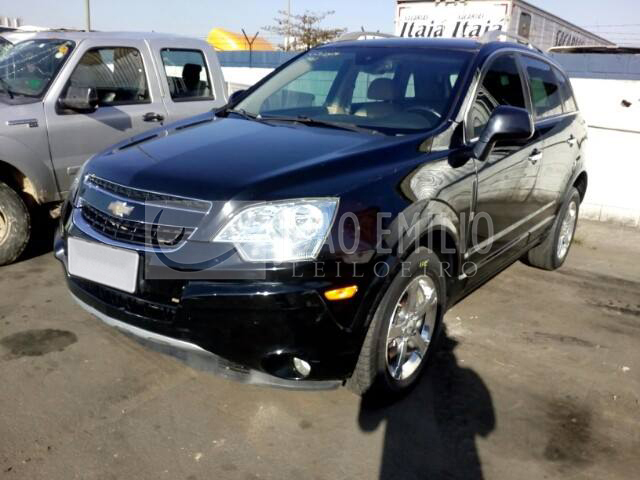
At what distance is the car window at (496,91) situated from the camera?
342 centimetres

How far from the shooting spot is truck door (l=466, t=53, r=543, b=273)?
3.41 meters

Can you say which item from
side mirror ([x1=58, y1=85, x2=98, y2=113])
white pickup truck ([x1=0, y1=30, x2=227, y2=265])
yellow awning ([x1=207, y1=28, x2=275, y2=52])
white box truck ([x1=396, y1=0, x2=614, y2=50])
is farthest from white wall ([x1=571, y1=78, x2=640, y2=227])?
yellow awning ([x1=207, y1=28, x2=275, y2=52])

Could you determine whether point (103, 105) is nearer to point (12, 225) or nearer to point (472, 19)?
point (12, 225)

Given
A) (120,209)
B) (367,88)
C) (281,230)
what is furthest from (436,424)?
(367,88)

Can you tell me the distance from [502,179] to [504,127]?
54 centimetres

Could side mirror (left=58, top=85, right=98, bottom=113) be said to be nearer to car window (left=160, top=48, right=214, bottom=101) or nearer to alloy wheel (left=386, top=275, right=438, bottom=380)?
car window (left=160, top=48, right=214, bottom=101)

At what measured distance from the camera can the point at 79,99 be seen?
4.77 meters

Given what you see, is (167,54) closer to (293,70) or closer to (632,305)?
(293,70)

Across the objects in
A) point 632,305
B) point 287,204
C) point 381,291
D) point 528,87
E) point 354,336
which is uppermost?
point 528,87

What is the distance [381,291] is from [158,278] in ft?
3.10

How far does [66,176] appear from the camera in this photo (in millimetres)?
4902

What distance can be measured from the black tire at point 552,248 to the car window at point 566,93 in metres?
0.69

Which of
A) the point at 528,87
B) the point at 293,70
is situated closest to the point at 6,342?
the point at 293,70

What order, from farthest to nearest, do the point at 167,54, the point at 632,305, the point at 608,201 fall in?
the point at 608,201, the point at 167,54, the point at 632,305
